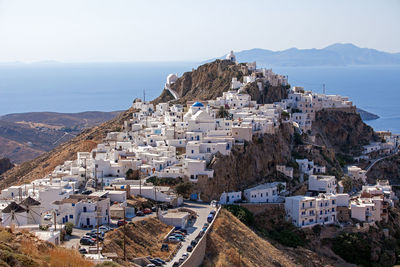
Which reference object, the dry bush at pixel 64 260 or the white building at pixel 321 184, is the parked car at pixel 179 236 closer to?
the dry bush at pixel 64 260

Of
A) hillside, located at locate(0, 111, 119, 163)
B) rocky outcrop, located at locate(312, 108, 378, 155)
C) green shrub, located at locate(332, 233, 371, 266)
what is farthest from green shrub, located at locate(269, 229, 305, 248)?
hillside, located at locate(0, 111, 119, 163)

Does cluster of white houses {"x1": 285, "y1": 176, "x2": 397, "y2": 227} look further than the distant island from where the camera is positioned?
No

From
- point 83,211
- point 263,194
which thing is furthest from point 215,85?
point 83,211

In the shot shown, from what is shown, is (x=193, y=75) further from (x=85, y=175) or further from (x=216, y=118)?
(x=85, y=175)

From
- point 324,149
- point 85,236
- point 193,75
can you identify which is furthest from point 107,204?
point 193,75

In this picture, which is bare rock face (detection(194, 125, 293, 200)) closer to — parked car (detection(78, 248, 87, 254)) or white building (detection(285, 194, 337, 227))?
white building (detection(285, 194, 337, 227))
